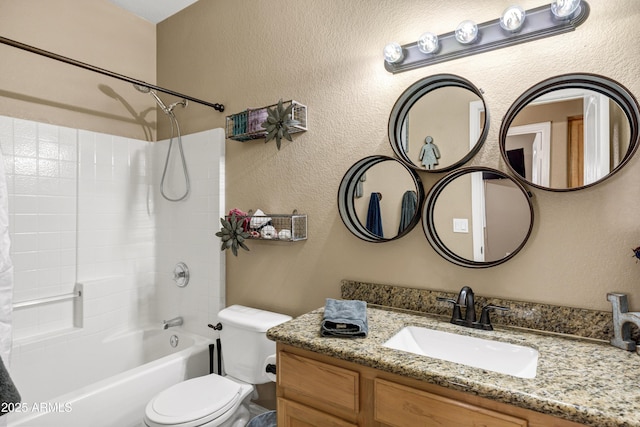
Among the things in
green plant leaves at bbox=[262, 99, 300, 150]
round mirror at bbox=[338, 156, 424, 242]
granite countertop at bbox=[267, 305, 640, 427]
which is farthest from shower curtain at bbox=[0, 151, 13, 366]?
round mirror at bbox=[338, 156, 424, 242]

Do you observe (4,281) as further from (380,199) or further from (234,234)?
(380,199)

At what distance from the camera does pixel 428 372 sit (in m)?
1.02

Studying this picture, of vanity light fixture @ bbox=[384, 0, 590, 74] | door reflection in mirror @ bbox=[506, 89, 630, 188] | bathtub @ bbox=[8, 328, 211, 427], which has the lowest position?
bathtub @ bbox=[8, 328, 211, 427]

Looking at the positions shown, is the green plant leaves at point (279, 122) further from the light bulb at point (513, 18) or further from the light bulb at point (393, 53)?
the light bulb at point (513, 18)

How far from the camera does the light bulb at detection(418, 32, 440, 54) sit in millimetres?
1515

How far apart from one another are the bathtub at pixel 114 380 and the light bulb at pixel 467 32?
2212mm

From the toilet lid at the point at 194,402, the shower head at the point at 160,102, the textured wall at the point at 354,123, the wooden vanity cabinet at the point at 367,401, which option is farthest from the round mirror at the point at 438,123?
the shower head at the point at 160,102

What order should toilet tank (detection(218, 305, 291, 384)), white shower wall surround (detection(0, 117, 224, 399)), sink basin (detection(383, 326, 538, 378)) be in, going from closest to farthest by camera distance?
1. sink basin (detection(383, 326, 538, 378))
2. toilet tank (detection(218, 305, 291, 384))
3. white shower wall surround (detection(0, 117, 224, 399))

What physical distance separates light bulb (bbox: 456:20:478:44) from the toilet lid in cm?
192

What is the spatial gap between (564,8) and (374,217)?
109 centimetres

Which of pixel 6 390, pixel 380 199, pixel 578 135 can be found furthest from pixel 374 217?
pixel 6 390

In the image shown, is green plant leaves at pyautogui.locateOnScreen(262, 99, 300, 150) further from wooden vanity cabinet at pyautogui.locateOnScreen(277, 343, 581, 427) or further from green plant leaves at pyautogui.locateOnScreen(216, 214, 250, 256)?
wooden vanity cabinet at pyautogui.locateOnScreen(277, 343, 581, 427)

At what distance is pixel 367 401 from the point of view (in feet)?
3.79

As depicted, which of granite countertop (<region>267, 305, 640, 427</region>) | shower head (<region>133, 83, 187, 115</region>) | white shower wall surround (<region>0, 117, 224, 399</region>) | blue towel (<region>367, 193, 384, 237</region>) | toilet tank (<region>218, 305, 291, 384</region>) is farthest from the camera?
shower head (<region>133, 83, 187, 115</region>)
